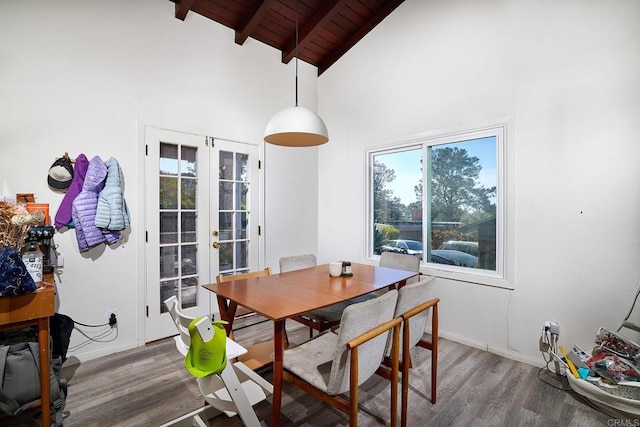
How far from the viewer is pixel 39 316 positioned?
5.60 ft

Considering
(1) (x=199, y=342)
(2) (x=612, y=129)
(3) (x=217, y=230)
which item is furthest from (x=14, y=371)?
(2) (x=612, y=129)

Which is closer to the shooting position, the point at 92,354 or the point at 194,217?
the point at 92,354

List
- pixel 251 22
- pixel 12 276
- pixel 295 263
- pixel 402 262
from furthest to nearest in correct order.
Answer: pixel 251 22 → pixel 402 262 → pixel 295 263 → pixel 12 276

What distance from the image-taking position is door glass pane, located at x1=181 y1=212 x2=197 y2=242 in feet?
10.6

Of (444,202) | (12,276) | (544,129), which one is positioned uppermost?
(544,129)

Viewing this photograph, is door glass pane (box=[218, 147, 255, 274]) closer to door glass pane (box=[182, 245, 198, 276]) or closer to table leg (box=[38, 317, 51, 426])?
door glass pane (box=[182, 245, 198, 276])

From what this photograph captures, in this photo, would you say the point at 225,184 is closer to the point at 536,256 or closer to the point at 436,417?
the point at 436,417

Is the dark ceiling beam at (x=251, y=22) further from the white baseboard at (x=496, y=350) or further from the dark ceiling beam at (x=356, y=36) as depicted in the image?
the white baseboard at (x=496, y=350)

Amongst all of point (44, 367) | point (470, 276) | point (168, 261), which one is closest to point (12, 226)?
point (44, 367)

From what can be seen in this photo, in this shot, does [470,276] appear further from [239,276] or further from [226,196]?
[226,196]

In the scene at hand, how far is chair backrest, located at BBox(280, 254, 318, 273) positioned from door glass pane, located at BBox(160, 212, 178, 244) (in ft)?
3.90

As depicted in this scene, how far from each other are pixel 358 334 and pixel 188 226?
2.47 metres

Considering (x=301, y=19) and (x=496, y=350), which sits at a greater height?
(x=301, y=19)

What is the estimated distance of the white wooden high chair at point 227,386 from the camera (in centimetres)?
139
